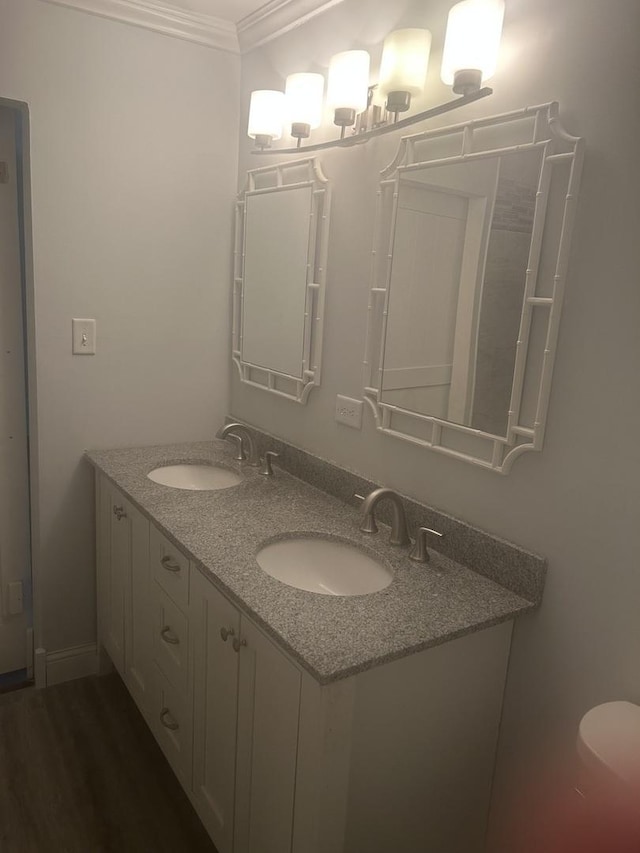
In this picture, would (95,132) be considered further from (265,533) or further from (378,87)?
(265,533)

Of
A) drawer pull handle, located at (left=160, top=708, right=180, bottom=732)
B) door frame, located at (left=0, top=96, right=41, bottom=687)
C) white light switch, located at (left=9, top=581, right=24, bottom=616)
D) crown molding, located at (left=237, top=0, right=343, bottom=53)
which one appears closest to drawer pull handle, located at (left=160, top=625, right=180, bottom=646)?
drawer pull handle, located at (left=160, top=708, right=180, bottom=732)

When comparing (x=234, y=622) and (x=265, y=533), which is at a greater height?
(x=265, y=533)

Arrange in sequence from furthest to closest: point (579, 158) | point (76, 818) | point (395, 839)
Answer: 1. point (76, 818)
2. point (395, 839)
3. point (579, 158)

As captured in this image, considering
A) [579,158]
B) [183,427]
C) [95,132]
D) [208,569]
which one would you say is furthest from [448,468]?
[95,132]

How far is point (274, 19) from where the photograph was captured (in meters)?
2.03

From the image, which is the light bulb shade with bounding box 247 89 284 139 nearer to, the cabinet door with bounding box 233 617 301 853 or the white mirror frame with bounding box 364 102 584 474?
the white mirror frame with bounding box 364 102 584 474

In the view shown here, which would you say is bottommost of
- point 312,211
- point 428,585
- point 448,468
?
point 428,585

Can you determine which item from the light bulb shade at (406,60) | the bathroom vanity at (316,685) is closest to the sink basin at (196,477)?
the bathroom vanity at (316,685)

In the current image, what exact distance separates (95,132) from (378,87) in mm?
1027

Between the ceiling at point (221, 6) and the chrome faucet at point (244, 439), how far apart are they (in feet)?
4.44

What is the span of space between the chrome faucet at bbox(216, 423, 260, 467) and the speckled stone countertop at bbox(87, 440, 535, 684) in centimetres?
14

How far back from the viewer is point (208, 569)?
142cm

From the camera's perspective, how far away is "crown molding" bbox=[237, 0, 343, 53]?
1897mm

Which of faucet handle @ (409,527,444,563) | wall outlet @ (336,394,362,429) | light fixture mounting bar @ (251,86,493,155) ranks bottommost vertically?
faucet handle @ (409,527,444,563)
